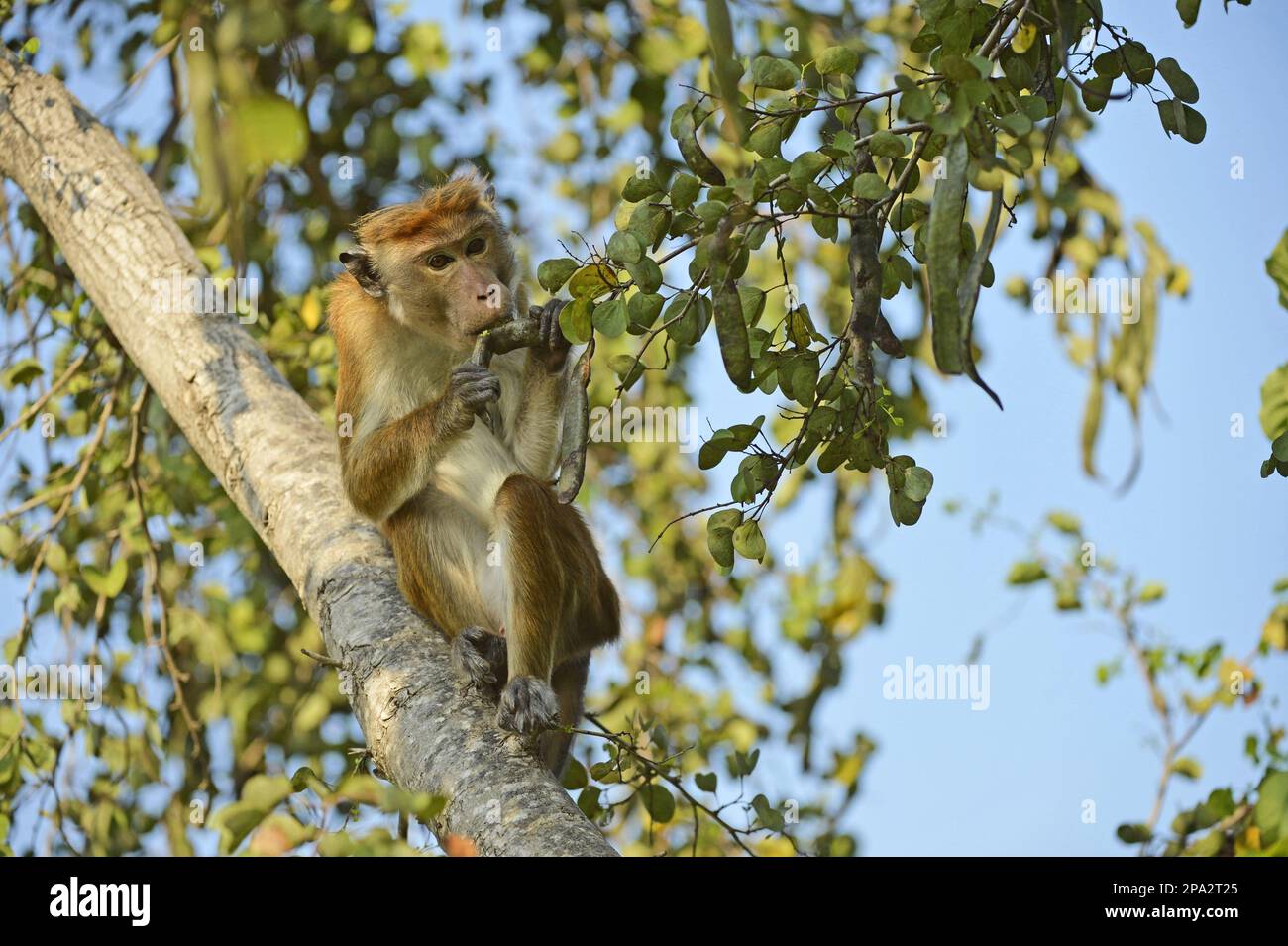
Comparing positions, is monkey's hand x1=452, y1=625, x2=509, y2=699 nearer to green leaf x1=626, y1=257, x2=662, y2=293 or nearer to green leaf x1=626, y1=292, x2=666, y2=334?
green leaf x1=626, y1=292, x2=666, y2=334

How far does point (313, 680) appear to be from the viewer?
24.2ft

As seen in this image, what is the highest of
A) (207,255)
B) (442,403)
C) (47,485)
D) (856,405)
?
(207,255)

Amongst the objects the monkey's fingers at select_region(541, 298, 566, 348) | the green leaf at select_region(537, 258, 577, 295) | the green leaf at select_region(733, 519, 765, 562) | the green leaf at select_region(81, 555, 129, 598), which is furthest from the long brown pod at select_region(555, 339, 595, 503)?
the green leaf at select_region(81, 555, 129, 598)

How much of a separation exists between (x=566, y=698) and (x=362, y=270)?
6.47ft

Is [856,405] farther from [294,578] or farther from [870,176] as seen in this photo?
[294,578]

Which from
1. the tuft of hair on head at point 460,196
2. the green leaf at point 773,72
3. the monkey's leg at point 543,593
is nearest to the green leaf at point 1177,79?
the green leaf at point 773,72

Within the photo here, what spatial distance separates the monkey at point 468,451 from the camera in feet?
13.8

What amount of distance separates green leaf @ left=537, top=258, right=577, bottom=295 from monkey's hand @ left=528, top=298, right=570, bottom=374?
1195 millimetres

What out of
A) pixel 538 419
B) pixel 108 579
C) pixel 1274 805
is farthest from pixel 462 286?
pixel 1274 805

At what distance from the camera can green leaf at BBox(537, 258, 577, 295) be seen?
2.80 m

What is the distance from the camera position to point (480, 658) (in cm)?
395
